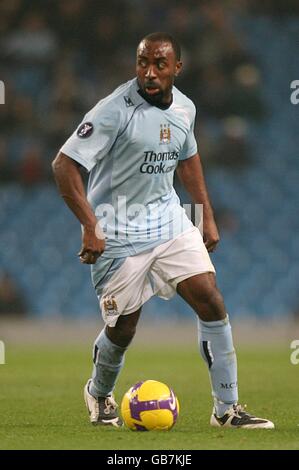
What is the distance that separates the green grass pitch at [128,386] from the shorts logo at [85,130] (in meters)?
1.51

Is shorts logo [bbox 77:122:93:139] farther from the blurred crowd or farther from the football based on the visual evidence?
the blurred crowd

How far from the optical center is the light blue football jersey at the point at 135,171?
5855 millimetres

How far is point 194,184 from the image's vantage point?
6453mm

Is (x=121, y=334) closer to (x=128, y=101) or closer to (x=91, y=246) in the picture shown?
(x=91, y=246)

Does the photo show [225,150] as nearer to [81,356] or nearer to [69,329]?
[69,329]

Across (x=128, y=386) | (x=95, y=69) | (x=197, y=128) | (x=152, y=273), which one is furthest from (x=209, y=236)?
(x=95, y=69)

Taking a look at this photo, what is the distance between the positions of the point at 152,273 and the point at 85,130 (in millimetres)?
875

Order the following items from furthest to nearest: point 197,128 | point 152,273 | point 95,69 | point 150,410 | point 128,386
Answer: point 95,69
point 197,128
point 128,386
point 152,273
point 150,410

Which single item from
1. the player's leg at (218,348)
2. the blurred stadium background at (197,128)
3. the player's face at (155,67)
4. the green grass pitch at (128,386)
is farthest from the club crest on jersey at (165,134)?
the blurred stadium background at (197,128)

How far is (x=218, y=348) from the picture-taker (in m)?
5.93

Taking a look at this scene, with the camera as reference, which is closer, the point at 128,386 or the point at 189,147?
the point at 189,147

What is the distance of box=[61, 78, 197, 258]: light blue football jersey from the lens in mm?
5855

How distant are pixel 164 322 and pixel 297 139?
365 centimetres
